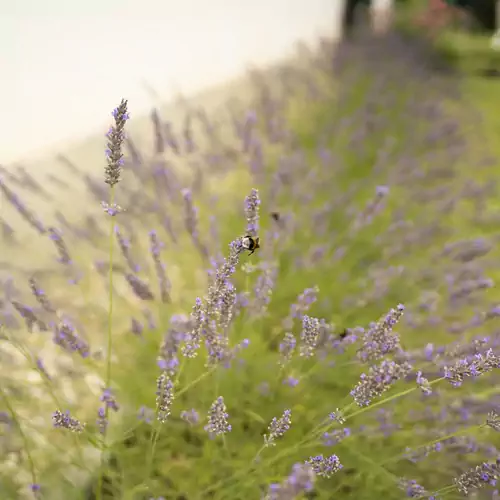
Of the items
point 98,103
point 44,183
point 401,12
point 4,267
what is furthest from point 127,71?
point 401,12

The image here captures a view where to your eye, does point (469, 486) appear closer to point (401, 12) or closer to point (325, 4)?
point (325, 4)

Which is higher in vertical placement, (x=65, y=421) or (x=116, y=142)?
(x=116, y=142)

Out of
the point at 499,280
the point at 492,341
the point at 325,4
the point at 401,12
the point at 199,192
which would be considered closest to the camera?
the point at 492,341

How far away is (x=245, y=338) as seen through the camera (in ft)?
3.31

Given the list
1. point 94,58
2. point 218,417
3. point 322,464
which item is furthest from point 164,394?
point 94,58

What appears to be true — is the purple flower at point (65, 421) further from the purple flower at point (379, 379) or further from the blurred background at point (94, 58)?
the blurred background at point (94, 58)

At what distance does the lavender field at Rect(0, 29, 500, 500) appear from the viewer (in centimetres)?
73

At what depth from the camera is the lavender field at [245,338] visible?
28.7 inches

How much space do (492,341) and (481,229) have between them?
1.15m

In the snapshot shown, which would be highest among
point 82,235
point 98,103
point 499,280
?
point 98,103

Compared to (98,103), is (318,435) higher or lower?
lower

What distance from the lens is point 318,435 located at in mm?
771

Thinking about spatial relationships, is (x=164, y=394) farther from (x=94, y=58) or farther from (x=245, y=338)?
(x=94, y=58)

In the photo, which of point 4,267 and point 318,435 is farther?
point 4,267
